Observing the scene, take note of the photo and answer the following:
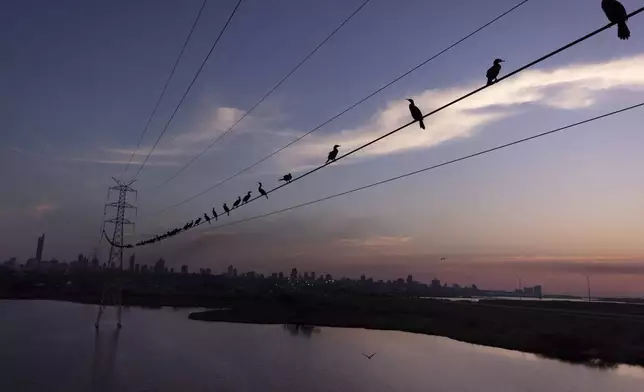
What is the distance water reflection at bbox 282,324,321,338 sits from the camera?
7044 centimetres

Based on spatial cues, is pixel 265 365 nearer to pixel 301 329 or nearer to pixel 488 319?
pixel 301 329

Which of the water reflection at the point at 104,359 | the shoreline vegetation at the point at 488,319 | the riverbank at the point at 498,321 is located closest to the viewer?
the water reflection at the point at 104,359

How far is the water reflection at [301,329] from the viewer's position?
231ft

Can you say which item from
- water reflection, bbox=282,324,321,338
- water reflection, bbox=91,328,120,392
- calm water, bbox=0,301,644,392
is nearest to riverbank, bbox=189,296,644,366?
calm water, bbox=0,301,644,392

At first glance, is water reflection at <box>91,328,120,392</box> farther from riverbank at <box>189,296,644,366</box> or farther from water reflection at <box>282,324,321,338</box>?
riverbank at <box>189,296,644,366</box>

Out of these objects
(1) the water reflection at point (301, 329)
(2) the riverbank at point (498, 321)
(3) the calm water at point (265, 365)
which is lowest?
(3) the calm water at point (265, 365)

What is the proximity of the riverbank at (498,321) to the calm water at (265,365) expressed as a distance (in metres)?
3.40

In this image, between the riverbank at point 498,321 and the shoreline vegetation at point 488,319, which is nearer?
the riverbank at point 498,321

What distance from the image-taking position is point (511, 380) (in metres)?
37.2

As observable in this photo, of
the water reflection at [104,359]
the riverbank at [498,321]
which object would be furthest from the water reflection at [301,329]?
the water reflection at [104,359]

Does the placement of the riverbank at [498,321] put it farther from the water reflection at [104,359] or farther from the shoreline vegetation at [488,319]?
the water reflection at [104,359]

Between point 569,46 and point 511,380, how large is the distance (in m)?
36.6

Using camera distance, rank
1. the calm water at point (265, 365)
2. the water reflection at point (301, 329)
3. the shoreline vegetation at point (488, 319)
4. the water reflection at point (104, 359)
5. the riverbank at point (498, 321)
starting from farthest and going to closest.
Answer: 1. the water reflection at point (301, 329)
2. the shoreline vegetation at point (488, 319)
3. the riverbank at point (498, 321)
4. the calm water at point (265, 365)
5. the water reflection at point (104, 359)

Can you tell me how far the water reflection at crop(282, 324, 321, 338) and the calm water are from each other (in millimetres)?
7765
